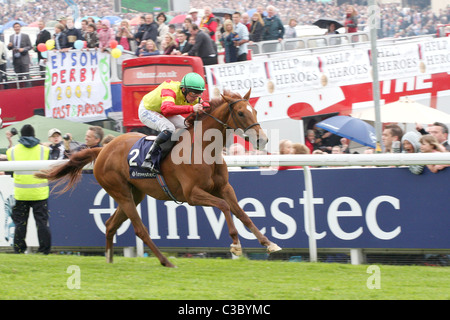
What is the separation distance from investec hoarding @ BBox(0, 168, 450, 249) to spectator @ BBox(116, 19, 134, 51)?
25.8 feet

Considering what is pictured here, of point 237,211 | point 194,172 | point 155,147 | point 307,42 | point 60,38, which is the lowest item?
point 237,211

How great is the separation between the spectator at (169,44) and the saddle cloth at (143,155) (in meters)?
7.34

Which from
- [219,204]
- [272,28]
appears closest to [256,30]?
[272,28]

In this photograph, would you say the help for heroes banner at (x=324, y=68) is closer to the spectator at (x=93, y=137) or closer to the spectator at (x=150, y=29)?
the spectator at (x=150, y=29)

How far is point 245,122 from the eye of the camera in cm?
639

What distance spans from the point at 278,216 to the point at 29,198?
276 cm

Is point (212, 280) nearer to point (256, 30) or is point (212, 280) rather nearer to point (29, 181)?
point (29, 181)

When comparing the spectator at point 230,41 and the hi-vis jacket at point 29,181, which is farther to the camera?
the spectator at point 230,41

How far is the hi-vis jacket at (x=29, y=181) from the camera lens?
8055 millimetres

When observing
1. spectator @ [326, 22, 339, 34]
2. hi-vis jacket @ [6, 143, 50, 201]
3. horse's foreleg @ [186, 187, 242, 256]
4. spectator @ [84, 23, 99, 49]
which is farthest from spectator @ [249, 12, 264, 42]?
horse's foreleg @ [186, 187, 242, 256]

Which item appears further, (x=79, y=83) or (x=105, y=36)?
(x=105, y=36)

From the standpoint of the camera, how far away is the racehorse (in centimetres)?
640

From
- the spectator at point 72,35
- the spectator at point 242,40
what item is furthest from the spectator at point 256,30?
the spectator at point 72,35

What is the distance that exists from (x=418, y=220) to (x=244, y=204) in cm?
174
